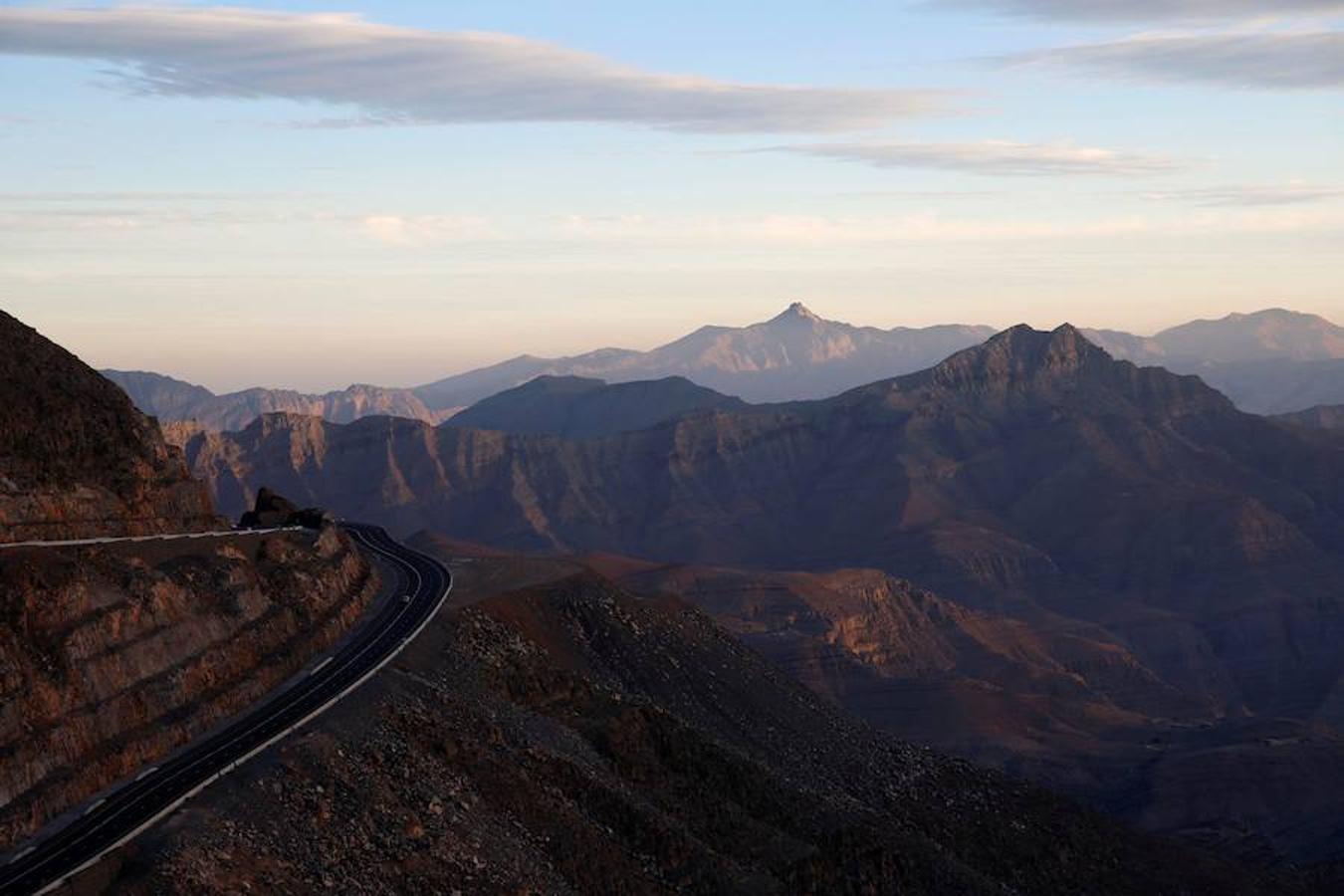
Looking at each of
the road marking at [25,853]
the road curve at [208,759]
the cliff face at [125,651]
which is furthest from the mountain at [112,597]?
the road curve at [208,759]

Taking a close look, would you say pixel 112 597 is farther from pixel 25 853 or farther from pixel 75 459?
pixel 25 853

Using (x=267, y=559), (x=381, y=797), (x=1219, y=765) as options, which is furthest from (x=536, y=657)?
(x=1219, y=765)

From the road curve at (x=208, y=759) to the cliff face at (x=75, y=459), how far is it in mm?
10138

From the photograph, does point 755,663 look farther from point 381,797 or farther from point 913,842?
point 381,797

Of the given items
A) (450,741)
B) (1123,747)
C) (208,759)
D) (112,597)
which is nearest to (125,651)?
(112,597)

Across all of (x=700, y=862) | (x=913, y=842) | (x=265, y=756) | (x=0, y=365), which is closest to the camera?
(x=265, y=756)

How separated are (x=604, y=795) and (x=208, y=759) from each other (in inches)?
636

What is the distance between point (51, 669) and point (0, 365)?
22.7m

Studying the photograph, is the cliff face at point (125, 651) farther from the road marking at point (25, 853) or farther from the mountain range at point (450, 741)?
the road marking at point (25, 853)

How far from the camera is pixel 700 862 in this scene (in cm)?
6744

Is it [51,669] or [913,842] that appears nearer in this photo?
[51,669]

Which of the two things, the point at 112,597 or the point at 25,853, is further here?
the point at 112,597

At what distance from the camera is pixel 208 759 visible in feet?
192

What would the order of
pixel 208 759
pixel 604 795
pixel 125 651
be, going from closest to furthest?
pixel 208 759 < pixel 125 651 < pixel 604 795
